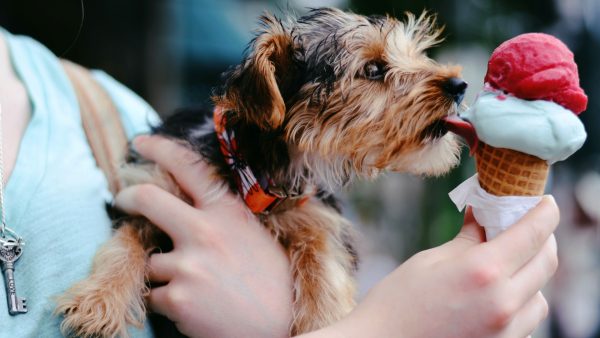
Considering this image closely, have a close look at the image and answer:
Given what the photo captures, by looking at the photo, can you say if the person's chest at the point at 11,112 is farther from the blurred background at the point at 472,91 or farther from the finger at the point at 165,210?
the blurred background at the point at 472,91

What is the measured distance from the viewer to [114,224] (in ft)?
7.38

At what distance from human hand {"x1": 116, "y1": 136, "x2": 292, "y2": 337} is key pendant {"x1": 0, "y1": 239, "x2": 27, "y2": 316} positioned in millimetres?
431

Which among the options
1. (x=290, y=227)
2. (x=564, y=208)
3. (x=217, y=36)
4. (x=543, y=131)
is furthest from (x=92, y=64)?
(x=543, y=131)

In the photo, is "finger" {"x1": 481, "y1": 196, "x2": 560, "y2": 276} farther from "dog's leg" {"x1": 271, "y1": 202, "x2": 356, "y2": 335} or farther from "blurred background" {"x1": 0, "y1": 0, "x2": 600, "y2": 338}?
"blurred background" {"x1": 0, "y1": 0, "x2": 600, "y2": 338}

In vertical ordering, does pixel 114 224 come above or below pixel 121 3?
above

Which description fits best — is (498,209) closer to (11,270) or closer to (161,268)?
(161,268)

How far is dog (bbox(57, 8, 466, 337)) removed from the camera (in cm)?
200

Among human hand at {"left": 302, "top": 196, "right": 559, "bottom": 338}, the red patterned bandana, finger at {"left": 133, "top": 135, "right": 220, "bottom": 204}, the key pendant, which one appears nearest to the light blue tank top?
the key pendant

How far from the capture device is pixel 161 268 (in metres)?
1.98

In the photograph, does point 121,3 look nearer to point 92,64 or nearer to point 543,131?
point 92,64

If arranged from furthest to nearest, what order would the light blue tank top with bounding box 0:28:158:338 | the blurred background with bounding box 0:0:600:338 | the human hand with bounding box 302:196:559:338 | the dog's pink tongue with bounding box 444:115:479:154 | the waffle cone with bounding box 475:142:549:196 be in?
the blurred background with bounding box 0:0:600:338, the light blue tank top with bounding box 0:28:158:338, the dog's pink tongue with bounding box 444:115:479:154, the waffle cone with bounding box 475:142:549:196, the human hand with bounding box 302:196:559:338

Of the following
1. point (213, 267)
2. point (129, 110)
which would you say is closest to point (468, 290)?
point (213, 267)

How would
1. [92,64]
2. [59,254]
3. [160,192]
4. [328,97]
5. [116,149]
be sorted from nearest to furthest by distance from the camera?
[59,254]
[160,192]
[328,97]
[116,149]
[92,64]

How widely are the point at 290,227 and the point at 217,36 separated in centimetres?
766
